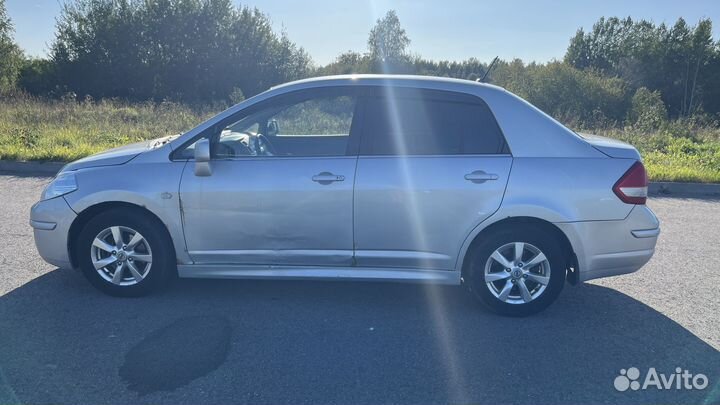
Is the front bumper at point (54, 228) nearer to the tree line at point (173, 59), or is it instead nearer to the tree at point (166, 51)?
the tree line at point (173, 59)

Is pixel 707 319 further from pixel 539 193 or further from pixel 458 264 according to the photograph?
pixel 458 264

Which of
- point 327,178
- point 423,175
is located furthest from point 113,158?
point 423,175

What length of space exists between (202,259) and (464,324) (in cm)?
209

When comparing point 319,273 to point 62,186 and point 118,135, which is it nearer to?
point 62,186

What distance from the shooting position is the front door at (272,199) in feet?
13.7

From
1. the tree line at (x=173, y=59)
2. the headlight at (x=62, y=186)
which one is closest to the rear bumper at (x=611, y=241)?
the headlight at (x=62, y=186)

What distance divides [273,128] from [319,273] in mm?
1370

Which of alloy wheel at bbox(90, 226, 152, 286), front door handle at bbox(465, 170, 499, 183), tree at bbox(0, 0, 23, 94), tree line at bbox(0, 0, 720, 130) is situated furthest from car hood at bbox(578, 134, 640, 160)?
tree at bbox(0, 0, 23, 94)

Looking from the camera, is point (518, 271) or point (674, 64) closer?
point (518, 271)

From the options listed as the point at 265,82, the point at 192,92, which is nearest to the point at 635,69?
the point at 265,82

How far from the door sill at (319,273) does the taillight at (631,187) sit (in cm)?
134

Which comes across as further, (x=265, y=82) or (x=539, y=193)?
(x=265, y=82)

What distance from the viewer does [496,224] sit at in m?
4.19

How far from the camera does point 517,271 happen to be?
165 inches
